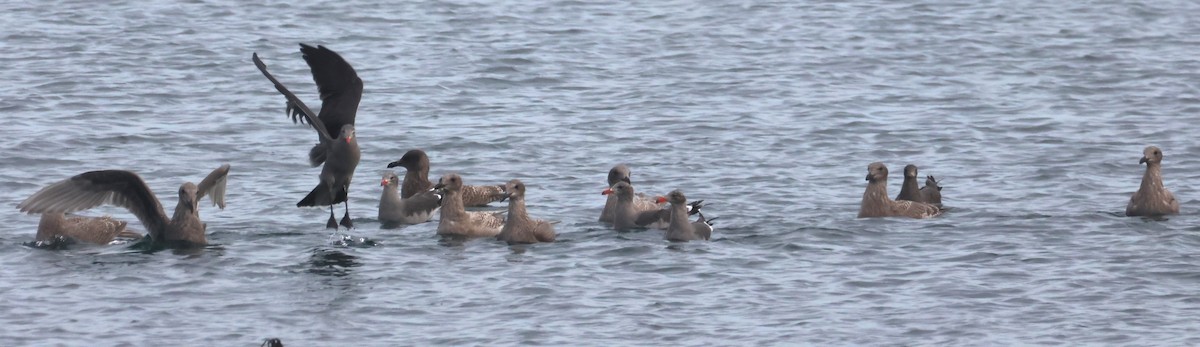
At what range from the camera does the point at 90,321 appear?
14.3 metres

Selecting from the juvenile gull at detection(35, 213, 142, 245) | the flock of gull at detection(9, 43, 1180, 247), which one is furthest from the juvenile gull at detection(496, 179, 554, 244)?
the juvenile gull at detection(35, 213, 142, 245)

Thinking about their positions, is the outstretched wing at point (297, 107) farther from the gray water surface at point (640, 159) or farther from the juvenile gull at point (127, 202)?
the juvenile gull at point (127, 202)

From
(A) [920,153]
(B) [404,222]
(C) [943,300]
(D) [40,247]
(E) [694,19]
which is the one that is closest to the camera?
(C) [943,300]

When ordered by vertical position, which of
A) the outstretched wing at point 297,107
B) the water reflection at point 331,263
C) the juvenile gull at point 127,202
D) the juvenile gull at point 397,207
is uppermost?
the outstretched wing at point 297,107

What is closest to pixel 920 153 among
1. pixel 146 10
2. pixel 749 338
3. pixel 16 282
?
pixel 749 338

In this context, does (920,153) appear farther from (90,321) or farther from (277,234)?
(90,321)

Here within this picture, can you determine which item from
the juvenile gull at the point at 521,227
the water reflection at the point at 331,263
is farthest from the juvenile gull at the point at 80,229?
the juvenile gull at the point at 521,227

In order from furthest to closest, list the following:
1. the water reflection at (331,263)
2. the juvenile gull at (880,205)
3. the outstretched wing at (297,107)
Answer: the juvenile gull at (880,205) → the outstretched wing at (297,107) → the water reflection at (331,263)

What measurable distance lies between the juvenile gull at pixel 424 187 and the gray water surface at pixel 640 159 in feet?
1.36

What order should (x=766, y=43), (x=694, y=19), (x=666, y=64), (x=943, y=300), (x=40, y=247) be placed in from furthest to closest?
(x=694, y=19) → (x=766, y=43) → (x=666, y=64) → (x=40, y=247) → (x=943, y=300)

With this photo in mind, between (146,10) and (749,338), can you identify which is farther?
(146,10)

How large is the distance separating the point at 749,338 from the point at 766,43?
20962mm

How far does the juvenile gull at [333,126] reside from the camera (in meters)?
18.6

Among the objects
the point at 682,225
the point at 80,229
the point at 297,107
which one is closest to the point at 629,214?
the point at 682,225
